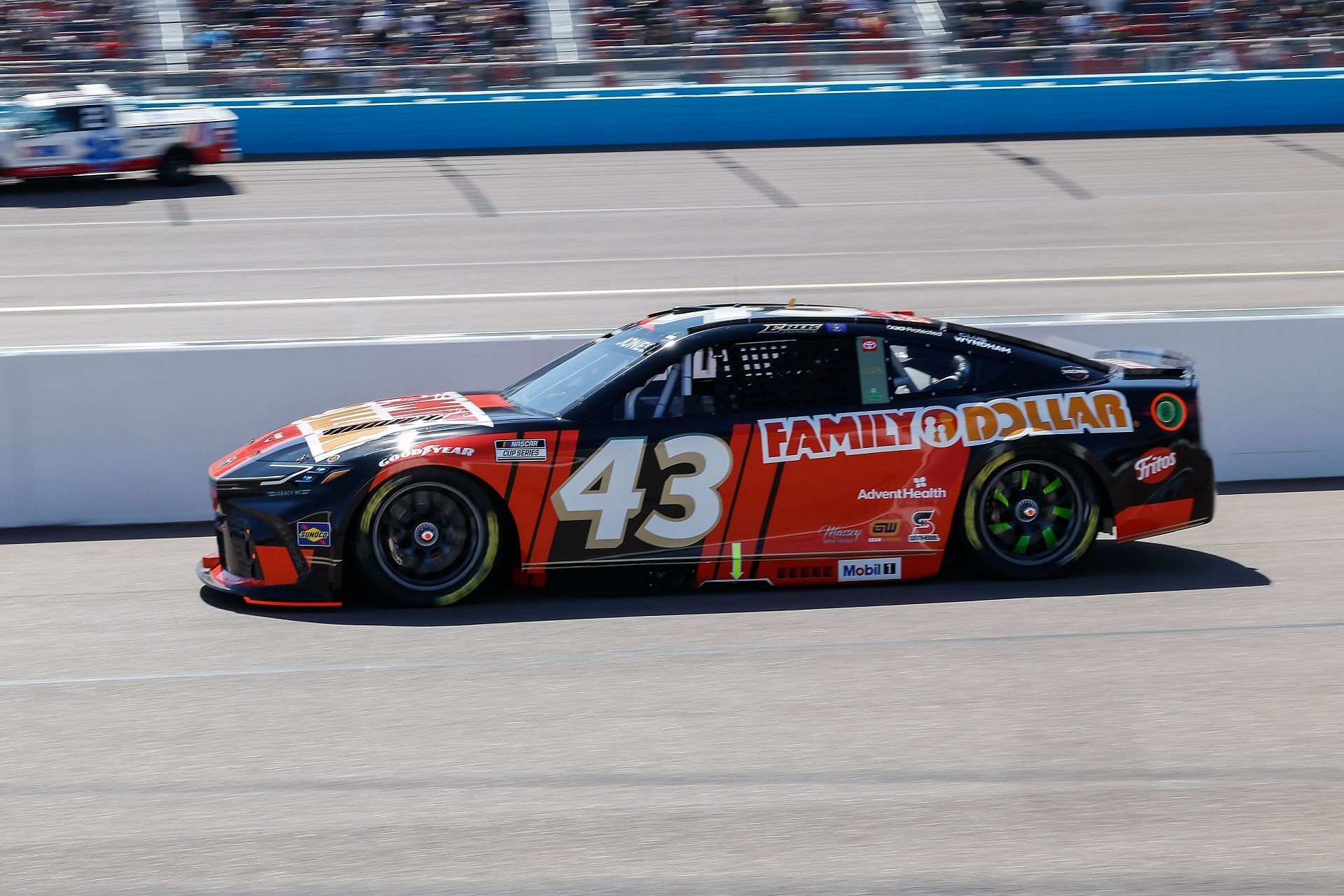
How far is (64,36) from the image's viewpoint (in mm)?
24078

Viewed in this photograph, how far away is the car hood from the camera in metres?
6.49

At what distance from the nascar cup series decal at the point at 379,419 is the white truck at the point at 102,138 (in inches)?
624

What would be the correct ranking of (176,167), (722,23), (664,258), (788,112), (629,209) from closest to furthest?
(664,258)
(629,209)
(176,167)
(788,112)
(722,23)

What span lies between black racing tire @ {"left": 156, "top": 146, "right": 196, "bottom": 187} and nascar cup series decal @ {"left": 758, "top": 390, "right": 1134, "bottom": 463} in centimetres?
1727

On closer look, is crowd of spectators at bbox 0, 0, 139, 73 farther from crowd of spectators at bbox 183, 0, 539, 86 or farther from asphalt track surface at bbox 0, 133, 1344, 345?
asphalt track surface at bbox 0, 133, 1344, 345

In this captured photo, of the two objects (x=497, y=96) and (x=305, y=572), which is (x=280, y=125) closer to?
(x=497, y=96)

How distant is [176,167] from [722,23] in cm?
958

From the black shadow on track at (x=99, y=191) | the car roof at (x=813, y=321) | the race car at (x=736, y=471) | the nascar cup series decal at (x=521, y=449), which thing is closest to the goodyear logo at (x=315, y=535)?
the race car at (x=736, y=471)

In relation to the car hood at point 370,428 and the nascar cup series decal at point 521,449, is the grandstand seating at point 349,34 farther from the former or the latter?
the nascar cup series decal at point 521,449

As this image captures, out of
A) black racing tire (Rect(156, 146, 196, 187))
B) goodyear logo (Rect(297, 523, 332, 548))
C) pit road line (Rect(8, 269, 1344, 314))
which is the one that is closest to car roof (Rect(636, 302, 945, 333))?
goodyear logo (Rect(297, 523, 332, 548))

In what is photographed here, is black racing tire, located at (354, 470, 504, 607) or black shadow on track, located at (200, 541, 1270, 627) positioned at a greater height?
black racing tire, located at (354, 470, 504, 607)

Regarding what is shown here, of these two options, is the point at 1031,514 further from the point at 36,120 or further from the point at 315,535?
the point at 36,120

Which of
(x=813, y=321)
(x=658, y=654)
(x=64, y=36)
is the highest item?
(x=64, y=36)

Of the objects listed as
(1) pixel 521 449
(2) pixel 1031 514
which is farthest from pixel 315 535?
(2) pixel 1031 514
